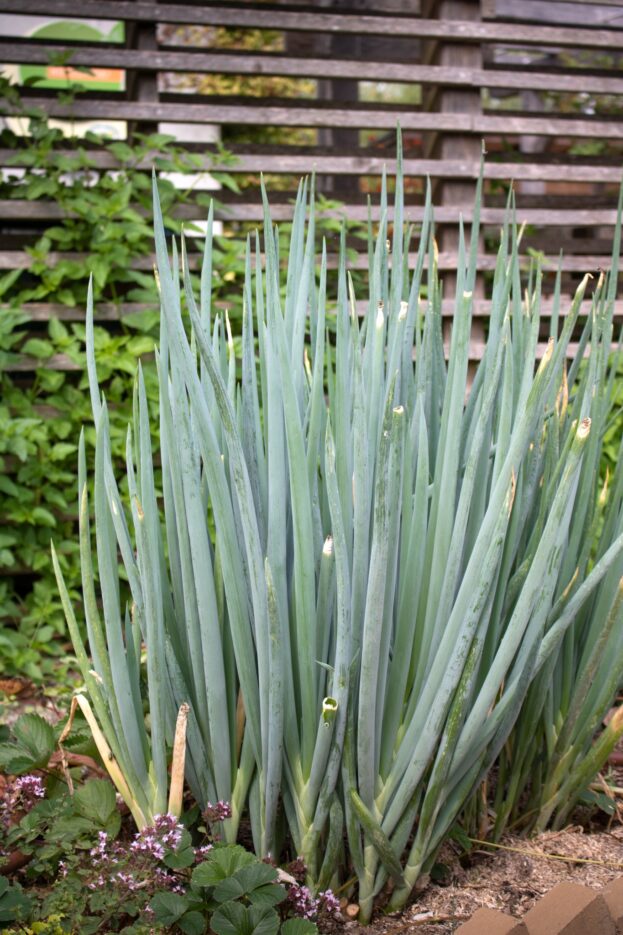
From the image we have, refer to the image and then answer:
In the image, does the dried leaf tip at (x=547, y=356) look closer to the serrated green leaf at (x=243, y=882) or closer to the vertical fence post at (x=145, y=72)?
the serrated green leaf at (x=243, y=882)

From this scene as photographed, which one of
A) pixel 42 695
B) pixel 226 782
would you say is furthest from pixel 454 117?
pixel 226 782

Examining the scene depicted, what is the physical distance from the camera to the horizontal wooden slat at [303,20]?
9.67ft

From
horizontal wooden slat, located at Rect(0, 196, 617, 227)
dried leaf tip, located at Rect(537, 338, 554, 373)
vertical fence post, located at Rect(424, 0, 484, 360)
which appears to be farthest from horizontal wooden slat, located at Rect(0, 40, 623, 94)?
dried leaf tip, located at Rect(537, 338, 554, 373)

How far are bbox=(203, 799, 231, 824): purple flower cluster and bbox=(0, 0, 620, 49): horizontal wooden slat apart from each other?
105 inches

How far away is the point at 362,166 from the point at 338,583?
8.46ft

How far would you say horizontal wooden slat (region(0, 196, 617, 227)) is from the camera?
2.89 meters

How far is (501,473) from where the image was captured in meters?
0.88

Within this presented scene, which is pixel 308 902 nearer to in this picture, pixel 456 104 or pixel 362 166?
pixel 362 166

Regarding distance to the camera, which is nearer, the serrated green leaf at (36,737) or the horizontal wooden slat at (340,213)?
the serrated green leaf at (36,737)

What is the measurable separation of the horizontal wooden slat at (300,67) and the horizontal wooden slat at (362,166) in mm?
258

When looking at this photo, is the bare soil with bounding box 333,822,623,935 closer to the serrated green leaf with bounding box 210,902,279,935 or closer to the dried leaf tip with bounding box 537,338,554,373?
the serrated green leaf with bounding box 210,902,279,935

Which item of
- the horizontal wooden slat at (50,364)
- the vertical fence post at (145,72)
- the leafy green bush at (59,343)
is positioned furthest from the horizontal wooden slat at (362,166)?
the horizontal wooden slat at (50,364)

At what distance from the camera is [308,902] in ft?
3.04

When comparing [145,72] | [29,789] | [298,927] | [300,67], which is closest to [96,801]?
[29,789]
